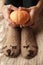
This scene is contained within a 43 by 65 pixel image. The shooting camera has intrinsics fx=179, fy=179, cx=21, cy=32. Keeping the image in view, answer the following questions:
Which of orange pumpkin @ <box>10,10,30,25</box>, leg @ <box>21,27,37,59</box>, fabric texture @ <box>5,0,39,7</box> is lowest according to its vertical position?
leg @ <box>21,27,37,59</box>

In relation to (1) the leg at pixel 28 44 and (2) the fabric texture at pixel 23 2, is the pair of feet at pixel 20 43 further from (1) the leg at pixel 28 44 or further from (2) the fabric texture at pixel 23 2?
(2) the fabric texture at pixel 23 2

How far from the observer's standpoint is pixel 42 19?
3.72ft

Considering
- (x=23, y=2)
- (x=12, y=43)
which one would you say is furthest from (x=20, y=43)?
(x=23, y=2)

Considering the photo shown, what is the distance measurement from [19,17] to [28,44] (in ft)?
0.49

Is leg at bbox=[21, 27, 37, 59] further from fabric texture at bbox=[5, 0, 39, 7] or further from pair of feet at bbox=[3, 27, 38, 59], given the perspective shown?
fabric texture at bbox=[5, 0, 39, 7]

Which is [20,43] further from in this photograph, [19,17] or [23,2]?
[23,2]

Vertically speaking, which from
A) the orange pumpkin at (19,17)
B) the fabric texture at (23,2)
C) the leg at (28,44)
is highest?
the fabric texture at (23,2)

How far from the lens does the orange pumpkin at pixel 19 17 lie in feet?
3.10

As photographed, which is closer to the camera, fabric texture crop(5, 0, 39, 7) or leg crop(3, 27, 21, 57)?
leg crop(3, 27, 21, 57)

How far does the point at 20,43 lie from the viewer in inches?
38.2

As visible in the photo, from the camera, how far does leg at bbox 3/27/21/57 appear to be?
91 centimetres

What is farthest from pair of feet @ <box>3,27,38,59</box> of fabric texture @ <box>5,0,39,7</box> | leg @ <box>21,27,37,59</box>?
fabric texture @ <box>5,0,39,7</box>

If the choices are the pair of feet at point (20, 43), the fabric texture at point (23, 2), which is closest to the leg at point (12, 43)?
the pair of feet at point (20, 43)

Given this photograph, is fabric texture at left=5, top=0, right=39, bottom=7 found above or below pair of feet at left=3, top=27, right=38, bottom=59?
above
